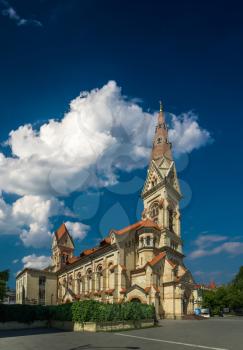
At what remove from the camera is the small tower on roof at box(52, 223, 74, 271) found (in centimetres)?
9012

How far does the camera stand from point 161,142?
69.0 m

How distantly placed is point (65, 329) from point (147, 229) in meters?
22.9

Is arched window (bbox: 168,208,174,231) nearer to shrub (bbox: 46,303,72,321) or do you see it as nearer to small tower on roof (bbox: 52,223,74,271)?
shrub (bbox: 46,303,72,321)

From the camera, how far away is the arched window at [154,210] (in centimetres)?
6288

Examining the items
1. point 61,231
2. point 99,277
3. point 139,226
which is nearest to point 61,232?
point 61,231

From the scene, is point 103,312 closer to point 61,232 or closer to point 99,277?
point 99,277

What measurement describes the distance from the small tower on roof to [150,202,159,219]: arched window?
35250mm

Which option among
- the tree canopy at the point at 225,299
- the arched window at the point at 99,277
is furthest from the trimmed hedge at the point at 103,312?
the tree canopy at the point at 225,299

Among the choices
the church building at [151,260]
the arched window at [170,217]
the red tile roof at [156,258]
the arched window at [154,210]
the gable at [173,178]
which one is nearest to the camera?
the church building at [151,260]

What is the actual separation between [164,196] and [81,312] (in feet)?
100

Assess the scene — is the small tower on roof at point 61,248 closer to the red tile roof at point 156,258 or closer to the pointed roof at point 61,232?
the pointed roof at point 61,232

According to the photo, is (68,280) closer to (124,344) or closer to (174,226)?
(174,226)

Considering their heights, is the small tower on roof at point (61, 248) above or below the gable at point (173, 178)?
below

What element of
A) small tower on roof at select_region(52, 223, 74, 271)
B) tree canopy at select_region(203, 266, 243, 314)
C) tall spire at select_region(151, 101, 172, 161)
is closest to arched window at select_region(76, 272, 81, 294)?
small tower on roof at select_region(52, 223, 74, 271)
